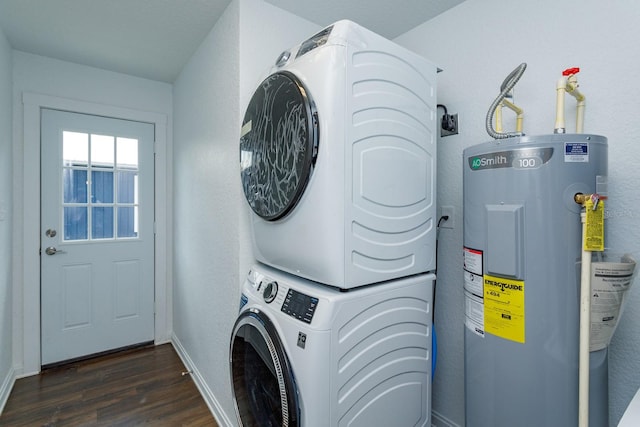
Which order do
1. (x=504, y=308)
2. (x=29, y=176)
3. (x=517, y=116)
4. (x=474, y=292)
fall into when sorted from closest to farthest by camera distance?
1. (x=504, y=308)
2. (x=474, y=292)
3. (x=517, y=116)
4. (x=29, y=176)

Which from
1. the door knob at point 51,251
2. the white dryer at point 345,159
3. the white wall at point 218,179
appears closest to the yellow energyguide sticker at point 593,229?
A: the white dryer at point 345,159

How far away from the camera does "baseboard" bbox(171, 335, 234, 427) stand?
1.76 metres

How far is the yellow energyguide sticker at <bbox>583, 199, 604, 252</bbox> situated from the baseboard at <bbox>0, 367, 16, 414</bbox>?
3.17 metres

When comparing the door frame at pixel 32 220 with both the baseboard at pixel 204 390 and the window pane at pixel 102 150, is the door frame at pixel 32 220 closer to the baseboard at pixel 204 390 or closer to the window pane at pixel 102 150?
the window pane at pixel 102 150

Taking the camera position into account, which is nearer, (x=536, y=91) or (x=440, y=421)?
(x=536, y=91)

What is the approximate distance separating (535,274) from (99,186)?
306 centimetres

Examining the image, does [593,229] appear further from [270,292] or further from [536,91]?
[270,292]

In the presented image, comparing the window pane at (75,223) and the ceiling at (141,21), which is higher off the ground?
the ceiling at (141,21)

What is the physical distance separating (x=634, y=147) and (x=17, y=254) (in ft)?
11.9

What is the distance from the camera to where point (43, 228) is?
7.73 ft

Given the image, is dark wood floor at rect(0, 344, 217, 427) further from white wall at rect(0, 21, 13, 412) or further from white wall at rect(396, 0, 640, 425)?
white wall at rect(396, 0, 640, 425)

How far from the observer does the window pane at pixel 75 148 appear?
244cm

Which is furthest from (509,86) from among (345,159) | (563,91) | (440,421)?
(440,421)

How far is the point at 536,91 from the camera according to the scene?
4.27 feet
